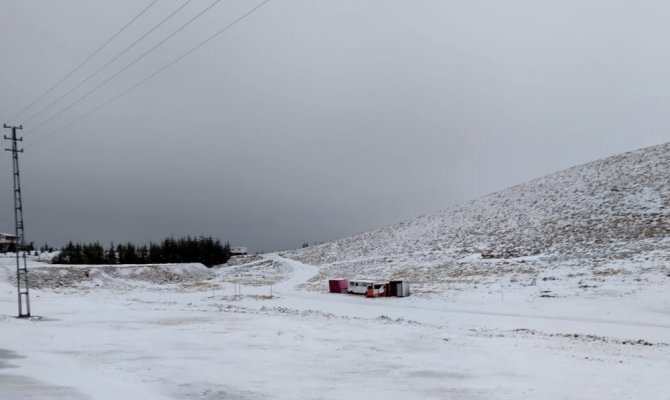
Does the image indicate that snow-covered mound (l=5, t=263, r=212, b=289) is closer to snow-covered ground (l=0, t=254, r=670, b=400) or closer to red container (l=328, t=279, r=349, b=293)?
snow-covered ground (l=0, t=254, r=670, b=400)

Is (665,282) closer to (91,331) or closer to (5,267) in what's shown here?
(91,331)

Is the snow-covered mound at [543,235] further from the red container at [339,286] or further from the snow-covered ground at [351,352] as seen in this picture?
the snow-covered ground at [351,352]

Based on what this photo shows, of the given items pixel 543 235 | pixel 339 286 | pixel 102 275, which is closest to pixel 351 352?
pixel 339 286

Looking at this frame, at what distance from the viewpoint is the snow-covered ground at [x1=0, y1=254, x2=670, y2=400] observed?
1038 centimetres

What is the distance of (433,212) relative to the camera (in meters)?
92.1

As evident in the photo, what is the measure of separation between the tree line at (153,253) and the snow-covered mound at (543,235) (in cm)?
2540

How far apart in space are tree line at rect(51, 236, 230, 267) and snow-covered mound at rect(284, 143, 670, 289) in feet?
83.3

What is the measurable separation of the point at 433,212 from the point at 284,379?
83.2 metres

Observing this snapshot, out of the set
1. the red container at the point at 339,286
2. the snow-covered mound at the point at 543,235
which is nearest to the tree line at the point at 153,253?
the snow-covered mound at the point at 543,235

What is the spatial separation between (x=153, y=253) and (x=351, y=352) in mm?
91468

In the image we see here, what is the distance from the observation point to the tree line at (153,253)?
88688mm

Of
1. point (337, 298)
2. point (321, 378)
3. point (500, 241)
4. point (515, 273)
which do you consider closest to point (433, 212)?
point (500, 241)

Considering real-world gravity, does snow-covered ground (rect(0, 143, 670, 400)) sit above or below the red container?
above

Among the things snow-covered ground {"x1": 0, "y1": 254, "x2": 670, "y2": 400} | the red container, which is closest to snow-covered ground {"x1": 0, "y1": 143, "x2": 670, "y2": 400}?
snow-covered ground {"x1": 0, "y1": 254, "x2": 670, "y2": 400}
